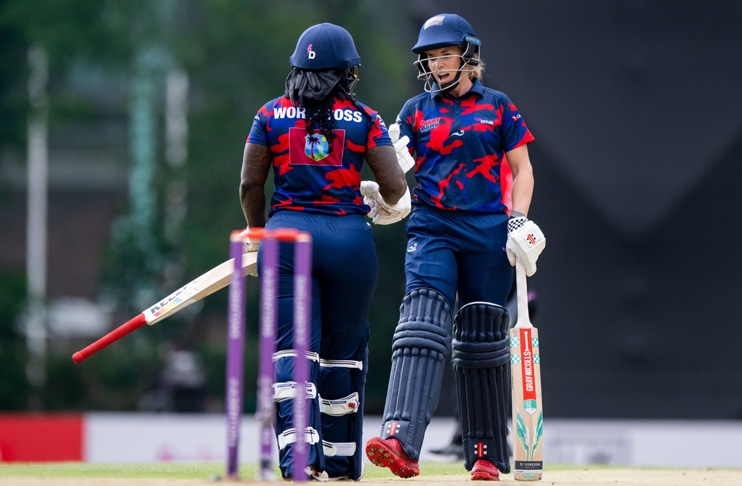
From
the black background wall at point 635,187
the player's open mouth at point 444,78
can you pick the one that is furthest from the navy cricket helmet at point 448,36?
the black background wall at point 635,187

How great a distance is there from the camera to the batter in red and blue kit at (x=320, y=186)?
20.2 ft

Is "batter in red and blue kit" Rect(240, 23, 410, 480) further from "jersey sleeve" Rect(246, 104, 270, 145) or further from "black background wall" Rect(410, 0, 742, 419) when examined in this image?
"black background wall" Rect(410, 0, 742, 419)

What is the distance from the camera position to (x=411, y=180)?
13.0m

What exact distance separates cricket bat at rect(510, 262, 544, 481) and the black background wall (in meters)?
5.38

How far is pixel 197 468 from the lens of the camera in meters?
7.89

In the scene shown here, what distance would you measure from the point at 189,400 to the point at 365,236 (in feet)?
38.3

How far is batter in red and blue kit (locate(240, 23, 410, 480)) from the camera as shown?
617 cm

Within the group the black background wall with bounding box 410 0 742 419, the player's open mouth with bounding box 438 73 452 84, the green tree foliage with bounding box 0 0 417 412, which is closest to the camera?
the player's open mouth with bounding box 438 73 452 84

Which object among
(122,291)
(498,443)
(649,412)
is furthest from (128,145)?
(498,443)

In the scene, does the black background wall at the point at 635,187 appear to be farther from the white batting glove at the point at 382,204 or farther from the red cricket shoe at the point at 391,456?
the red cricket shoe at the point at 391,456

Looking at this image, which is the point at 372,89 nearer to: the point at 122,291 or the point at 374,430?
the point at 122,291

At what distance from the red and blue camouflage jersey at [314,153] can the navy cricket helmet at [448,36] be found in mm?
628

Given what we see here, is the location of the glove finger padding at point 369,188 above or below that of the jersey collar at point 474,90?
below

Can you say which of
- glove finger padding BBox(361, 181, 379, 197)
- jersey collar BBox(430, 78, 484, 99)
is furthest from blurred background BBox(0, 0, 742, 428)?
glove finger padding BBox(361, 181, 379, 197)
